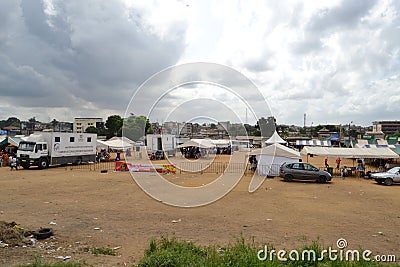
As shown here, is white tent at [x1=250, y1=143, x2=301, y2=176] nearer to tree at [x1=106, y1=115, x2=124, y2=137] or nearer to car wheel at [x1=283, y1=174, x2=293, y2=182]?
car wheel at [x1=283, y1=174, x2=293, y2=182]

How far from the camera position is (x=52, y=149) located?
29.3 m

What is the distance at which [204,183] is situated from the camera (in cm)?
2017

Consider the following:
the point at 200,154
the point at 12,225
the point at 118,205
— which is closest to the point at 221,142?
the point at 200,154

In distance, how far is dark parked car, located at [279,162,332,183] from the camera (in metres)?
21.6

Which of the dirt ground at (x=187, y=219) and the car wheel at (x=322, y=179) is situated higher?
the car wheel at (x=322, y=179)

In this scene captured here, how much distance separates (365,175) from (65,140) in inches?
1074

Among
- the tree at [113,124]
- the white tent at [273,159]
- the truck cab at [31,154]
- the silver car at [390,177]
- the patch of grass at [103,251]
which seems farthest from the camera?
the tree at [113,124]

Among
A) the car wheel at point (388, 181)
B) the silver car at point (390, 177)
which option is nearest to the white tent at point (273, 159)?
the silver car at point (390, 177)

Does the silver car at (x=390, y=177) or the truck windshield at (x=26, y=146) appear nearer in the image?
the silver car at (x=390, y=177)

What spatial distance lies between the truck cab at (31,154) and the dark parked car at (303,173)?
21.1 m

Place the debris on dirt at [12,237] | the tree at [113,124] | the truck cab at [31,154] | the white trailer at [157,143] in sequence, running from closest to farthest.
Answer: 1. the debris on dirt at [12,237]
2. the truck cab at [31,154]
3. the white trailer at [157,143]
4. the tree at [113,124]

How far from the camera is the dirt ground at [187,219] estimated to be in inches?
311

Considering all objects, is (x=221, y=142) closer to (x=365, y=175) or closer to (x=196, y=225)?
(x=365, y=175)

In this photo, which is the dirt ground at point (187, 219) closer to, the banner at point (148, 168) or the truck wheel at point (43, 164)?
the banner at point (148, 168)
